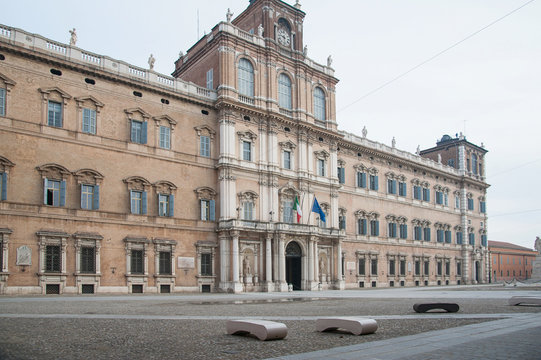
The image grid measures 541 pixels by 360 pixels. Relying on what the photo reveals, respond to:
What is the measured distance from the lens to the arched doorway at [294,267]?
45.2 m

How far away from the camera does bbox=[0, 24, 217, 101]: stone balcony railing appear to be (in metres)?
32.8

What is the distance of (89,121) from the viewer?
35406 mm

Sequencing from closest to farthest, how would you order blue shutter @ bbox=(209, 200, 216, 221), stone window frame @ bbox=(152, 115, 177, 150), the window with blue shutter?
the window with blue shutter, stone window frame @ bbox=(152, 115, 177, 150), blue shutter @ bbox=(209, 200, 216, 221)

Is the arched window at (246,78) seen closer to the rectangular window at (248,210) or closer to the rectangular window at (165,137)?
the rectangular window at (165,137)

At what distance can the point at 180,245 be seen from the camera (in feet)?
127

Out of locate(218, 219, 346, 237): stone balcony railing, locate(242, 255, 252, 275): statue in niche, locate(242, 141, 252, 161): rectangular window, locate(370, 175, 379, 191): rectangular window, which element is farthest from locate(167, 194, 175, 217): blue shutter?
locate(370, 175, 379, 191): rectangular window

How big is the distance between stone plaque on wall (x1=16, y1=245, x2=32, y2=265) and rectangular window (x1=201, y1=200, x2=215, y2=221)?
13.2 metres

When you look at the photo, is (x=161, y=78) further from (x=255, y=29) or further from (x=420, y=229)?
(x=420, y=229)

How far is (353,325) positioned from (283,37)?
41183 mm

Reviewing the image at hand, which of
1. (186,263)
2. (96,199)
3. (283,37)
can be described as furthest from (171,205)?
(283,37)

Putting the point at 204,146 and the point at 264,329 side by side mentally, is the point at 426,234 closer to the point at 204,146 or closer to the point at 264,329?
the point at 204,146

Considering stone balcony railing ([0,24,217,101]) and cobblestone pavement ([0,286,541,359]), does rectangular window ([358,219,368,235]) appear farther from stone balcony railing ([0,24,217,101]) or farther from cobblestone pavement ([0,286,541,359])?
cobblestone pavement ([0,286,541,359])

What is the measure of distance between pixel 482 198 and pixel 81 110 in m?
62.4

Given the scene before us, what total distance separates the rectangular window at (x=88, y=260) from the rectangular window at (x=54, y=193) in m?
3.43
